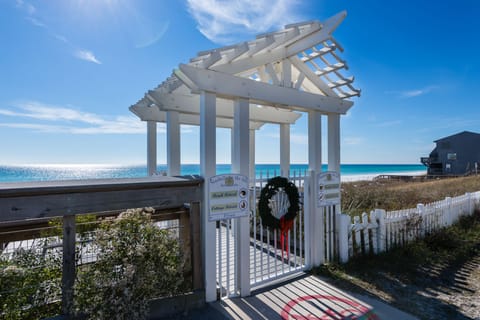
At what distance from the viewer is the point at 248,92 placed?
317 centimetres

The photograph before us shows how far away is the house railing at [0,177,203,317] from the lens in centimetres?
192

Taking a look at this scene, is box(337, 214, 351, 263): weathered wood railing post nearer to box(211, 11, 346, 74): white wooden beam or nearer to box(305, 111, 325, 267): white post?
box(305, 111, 325, 267): white post

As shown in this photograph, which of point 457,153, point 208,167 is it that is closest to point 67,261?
point 208,167

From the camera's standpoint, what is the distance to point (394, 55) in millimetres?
10164

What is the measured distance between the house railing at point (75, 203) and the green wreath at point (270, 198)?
3.54 feet

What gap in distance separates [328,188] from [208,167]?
2288 millimetres

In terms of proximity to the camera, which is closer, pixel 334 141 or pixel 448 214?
pixel 334 141

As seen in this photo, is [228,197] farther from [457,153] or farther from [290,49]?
[457,153]

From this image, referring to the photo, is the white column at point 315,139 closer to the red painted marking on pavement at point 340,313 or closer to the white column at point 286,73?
the white column at point 286,73

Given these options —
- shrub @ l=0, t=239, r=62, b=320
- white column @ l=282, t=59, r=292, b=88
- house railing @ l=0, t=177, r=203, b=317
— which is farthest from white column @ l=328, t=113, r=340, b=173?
shrub @ l=0, t=239, r=62, b=320

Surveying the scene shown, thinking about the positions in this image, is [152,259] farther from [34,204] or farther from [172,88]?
[172,88]

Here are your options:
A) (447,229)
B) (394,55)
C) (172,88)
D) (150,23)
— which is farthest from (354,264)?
(394,55)

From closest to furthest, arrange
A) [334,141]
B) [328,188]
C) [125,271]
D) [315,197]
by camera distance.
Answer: [125,271], [315,197], [328,188], [334,141]

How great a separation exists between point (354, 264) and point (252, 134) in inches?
140
